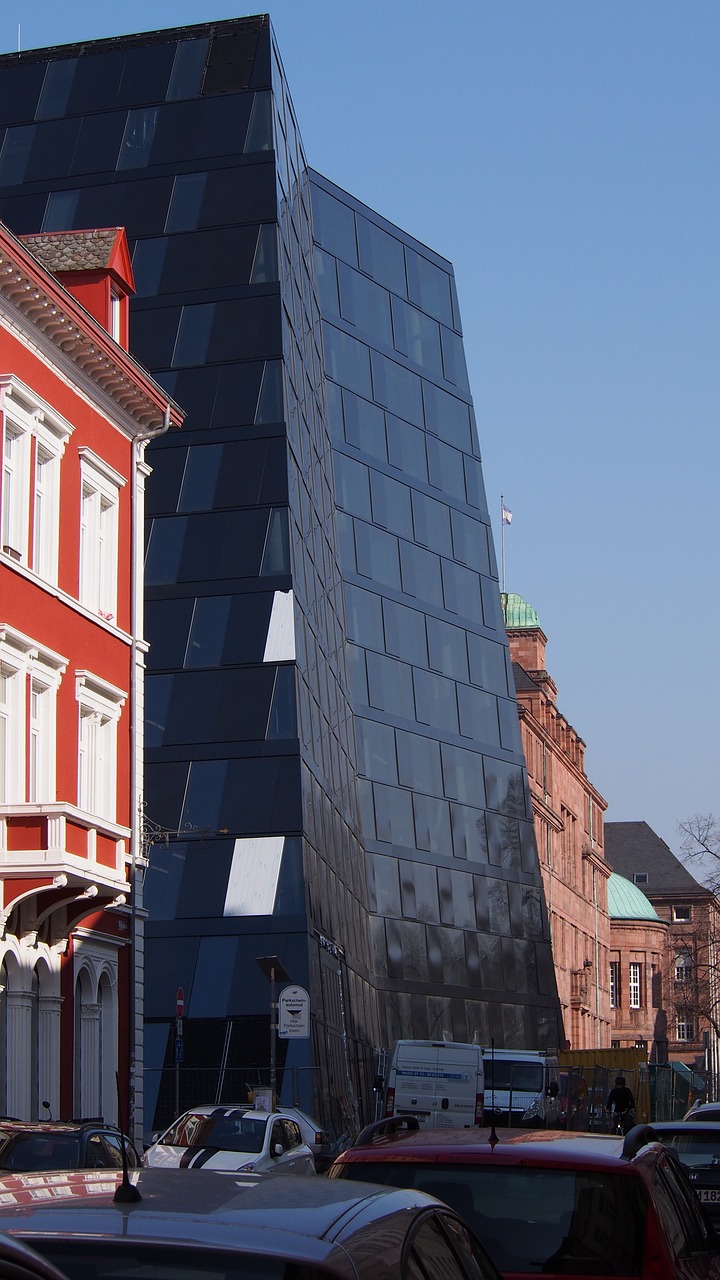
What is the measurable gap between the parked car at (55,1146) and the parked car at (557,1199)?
7.44 m

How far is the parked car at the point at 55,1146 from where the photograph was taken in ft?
47.7

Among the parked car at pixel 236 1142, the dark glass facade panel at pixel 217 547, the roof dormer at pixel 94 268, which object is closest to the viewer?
the parked car at pixel 236 1142

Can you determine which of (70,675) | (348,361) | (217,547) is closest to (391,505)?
(348,361)

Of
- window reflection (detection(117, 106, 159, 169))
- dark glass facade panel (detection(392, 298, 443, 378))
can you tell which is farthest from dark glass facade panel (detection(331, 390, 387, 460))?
window reflection (detection(117, 106, 159, 169))

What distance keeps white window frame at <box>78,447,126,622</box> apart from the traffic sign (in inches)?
276

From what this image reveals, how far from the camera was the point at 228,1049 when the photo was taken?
3788cm

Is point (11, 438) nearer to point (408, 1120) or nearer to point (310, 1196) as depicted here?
point (408, 1120)

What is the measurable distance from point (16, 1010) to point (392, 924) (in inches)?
1092

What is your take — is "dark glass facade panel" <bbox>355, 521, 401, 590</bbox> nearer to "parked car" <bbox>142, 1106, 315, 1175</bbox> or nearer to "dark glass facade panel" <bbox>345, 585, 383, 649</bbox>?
"dark glass facade panel" <bbox>345, 585, 383, 649</bbox>

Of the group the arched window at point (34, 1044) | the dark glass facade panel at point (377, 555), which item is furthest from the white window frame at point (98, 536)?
the dark glass facade panel at point (377, 555)

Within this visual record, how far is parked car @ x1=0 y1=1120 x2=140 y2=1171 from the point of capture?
1454 cm

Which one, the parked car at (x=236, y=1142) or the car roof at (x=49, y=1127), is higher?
the car roof at (x=49, y=1127)

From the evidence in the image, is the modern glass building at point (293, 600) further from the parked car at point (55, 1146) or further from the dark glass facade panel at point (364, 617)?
the parked car at point (55, 1146)

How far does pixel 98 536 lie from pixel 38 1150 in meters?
15.6
